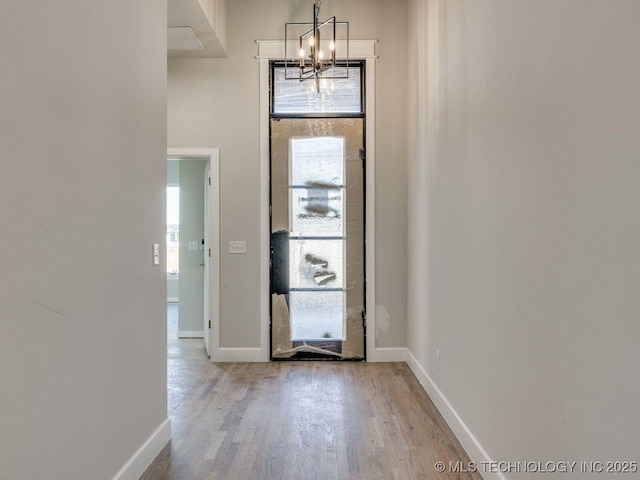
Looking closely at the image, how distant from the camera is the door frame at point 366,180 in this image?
4.25 meters

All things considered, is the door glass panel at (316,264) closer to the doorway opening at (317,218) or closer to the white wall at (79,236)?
the doorway opening at (317,218)

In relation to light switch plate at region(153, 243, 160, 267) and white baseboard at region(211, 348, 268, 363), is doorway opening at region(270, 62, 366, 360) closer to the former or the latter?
white baseboard at region(211, 348, 268, 363)

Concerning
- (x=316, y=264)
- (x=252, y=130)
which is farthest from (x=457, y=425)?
Result: (x=252, y=130)

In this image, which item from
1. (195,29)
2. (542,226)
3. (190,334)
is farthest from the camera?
(190,334)

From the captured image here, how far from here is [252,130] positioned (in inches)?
168

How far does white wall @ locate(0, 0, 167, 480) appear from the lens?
1358 mm

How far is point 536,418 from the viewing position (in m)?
1.67

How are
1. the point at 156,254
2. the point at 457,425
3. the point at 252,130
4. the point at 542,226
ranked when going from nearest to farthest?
1. the point at 542,226
2. the point at 156,254
3. the point at 457,425
4. the point at 252,130

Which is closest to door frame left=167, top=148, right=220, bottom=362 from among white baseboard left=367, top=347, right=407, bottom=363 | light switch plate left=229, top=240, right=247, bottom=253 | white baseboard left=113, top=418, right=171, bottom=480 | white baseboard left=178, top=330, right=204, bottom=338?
light switch plate left=229, top=240, right=247, bottom=253

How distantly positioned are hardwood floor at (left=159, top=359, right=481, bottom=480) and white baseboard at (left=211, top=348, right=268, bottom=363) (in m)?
0.16

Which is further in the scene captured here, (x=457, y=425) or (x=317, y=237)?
(x=317, y=237)

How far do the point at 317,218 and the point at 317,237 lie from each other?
19 centimetres

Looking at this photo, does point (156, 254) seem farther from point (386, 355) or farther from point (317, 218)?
point (386, 355)

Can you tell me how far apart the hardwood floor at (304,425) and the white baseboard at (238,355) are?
0.54ft
